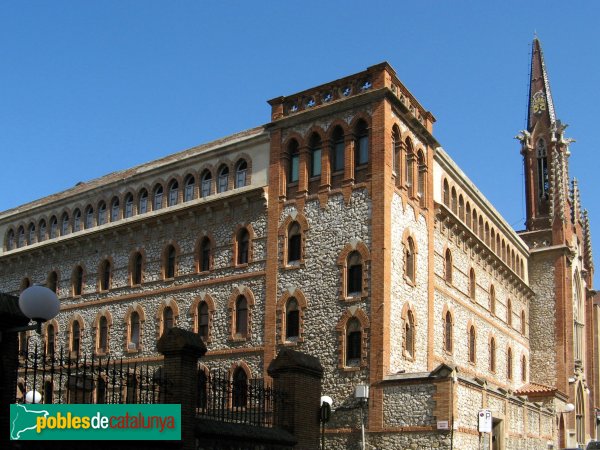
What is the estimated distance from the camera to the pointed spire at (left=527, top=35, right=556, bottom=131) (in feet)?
184

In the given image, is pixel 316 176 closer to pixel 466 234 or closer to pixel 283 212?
pixel 283 212

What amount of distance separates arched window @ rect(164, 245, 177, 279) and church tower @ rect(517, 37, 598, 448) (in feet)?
68.2

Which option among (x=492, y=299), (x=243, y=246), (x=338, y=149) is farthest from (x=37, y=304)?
(x=492, y=299)

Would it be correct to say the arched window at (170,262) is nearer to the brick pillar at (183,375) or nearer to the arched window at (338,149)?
the arched window at (338,149)

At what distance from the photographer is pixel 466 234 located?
37250mm

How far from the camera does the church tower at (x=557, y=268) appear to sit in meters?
47.2

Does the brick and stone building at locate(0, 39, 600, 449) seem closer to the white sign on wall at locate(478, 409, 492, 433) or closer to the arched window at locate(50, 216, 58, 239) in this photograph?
the arched window at locate(50, 216, 58, 239)

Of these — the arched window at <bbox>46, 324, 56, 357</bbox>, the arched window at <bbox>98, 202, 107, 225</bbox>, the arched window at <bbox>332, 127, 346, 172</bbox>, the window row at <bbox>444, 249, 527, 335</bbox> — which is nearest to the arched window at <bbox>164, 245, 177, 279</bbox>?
the arched window at <bbox>98, 202, 107, 225</bbox>

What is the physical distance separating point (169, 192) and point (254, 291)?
281 inches

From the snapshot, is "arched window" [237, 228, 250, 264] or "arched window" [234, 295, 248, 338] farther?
"arched window" [237, 228, 250, 264]

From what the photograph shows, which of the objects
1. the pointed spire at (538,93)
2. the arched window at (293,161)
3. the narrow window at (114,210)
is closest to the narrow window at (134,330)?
the narrow window at (114,210)

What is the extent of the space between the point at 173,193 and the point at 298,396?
64.4 feet

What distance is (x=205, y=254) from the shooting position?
34062 mm

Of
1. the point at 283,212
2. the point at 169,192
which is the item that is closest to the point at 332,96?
the point at 283,212
